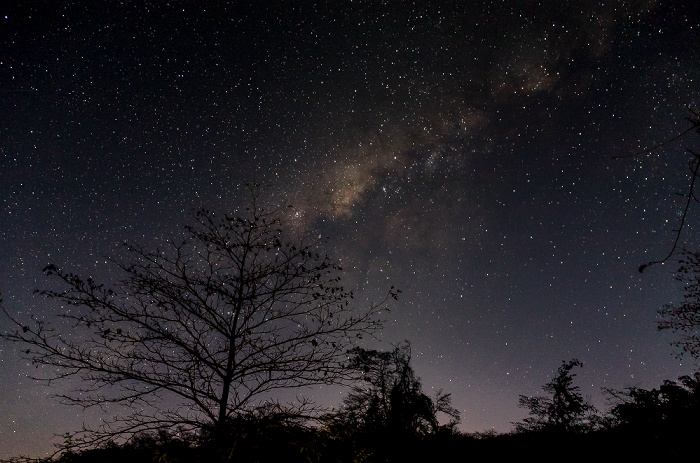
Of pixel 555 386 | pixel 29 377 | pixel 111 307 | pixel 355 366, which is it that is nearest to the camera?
pixel 29 377

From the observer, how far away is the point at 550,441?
51.3ft

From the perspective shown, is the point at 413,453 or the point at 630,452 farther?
the point at 413,453

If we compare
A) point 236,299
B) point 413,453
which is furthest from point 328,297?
point 413,453

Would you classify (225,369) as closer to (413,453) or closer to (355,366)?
(355,366)

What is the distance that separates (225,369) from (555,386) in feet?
92.2

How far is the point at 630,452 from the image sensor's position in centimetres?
1130

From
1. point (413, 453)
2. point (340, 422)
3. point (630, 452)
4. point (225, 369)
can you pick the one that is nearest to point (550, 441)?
point (630, 452)

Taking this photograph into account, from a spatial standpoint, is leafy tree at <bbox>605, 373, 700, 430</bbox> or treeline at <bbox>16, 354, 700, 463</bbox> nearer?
treeline at <bbox>16, 354, 700, 463</bbox>

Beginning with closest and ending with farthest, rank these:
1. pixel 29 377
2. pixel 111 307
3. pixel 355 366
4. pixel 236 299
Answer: pixel 29 377 → pixel 111 307 → pixel 355 366 → pixel 236 299

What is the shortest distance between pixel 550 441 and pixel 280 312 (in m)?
16.2

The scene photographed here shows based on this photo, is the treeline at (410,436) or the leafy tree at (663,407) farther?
the leafy tree at (663,407)

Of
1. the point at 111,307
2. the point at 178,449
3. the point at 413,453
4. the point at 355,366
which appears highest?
the point at 111,307

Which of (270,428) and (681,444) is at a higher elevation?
(270,428)

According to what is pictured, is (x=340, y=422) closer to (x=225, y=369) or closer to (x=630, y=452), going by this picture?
(x=225, y=369)
